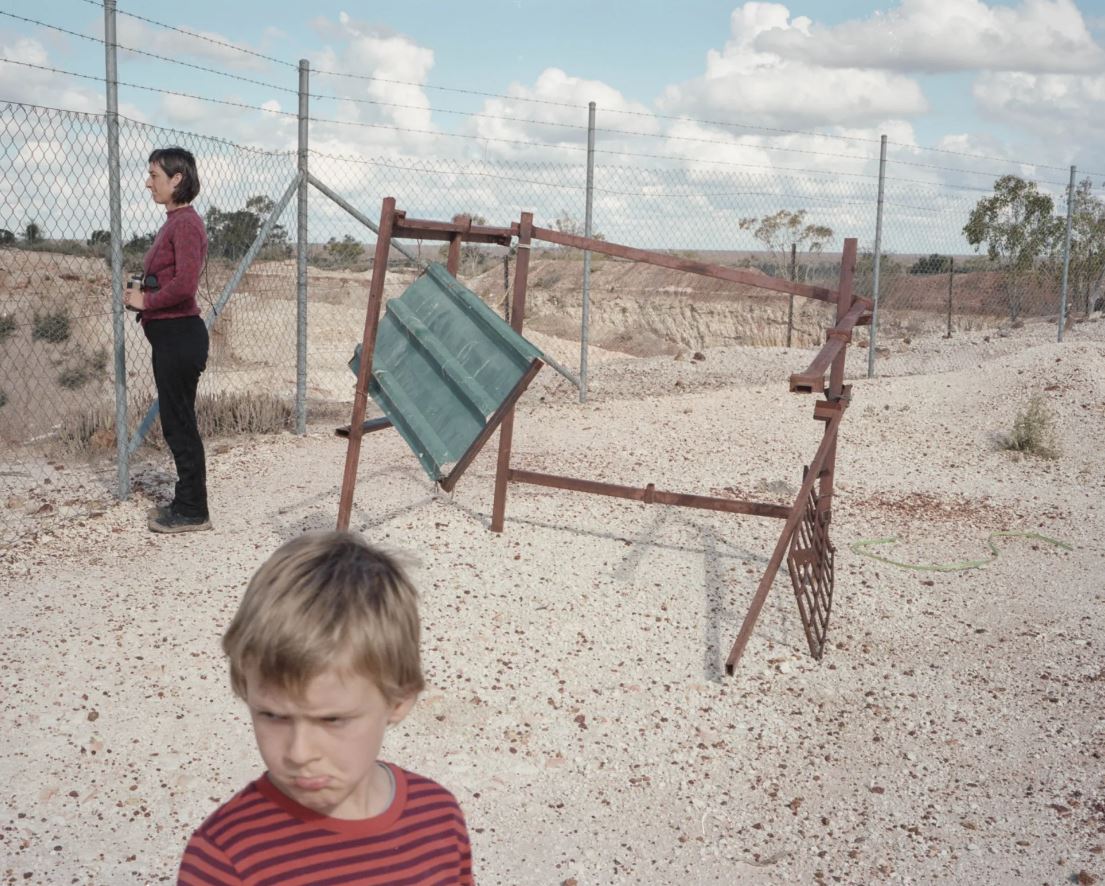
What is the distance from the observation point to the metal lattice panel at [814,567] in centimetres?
430

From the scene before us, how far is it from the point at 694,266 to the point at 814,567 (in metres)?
1.39

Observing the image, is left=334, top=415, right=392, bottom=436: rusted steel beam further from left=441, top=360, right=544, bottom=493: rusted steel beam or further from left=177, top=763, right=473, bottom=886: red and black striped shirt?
left=177, top=763, right=473, bottom=886: red and black striped shirt

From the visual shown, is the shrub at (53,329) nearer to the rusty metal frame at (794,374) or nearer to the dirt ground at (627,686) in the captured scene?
the dirt ground at (627,686)

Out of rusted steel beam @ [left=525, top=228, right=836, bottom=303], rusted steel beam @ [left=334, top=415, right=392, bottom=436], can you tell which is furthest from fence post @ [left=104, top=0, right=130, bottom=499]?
rusted steel beam @ [left=525, top=228, right=836, bottom=303]

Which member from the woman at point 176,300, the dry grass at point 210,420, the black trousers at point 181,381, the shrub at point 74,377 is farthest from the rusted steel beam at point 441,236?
the shrub at point 74,377

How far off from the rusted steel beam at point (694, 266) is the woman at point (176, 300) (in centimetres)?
169

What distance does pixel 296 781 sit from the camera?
131 cm

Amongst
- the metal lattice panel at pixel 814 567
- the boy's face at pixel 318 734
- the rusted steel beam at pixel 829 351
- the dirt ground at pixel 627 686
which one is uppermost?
the rusted steel beam at pixel 829 351

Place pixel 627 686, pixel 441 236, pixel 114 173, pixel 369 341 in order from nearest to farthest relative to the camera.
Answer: pixel 627 686, pixel 369 341, pixel 441 236, pixel 114 173

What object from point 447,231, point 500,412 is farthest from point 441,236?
point 500,412

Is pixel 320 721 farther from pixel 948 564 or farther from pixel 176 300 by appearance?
pixel 948 564

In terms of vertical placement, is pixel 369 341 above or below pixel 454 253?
below

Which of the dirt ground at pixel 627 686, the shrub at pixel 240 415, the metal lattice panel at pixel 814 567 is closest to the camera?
the dirt ground at pixel 627 686

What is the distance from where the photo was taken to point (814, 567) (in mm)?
4488
